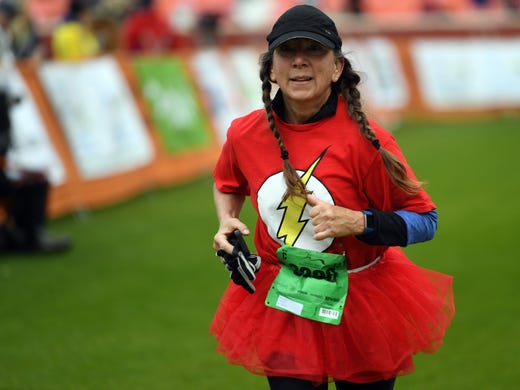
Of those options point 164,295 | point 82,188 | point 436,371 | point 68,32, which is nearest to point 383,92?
point 68,32

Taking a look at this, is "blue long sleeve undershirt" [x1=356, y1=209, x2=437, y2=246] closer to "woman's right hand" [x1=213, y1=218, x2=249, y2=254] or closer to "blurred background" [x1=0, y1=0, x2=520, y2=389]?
"woman's right hand" [x1=213, y1=218, x2=249, y2=254]

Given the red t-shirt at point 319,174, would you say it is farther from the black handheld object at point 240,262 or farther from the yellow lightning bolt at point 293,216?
the black handheld object at point 240,262

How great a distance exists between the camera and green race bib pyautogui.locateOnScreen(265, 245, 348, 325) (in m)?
3.45

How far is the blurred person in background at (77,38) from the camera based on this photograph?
12531mm

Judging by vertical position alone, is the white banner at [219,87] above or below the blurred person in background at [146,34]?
below

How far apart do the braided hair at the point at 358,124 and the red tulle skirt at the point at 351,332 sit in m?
0.43

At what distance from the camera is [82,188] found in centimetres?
1034

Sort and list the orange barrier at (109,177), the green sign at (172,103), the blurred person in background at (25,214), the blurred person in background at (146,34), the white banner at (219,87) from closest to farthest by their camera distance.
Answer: the blurred person in background at (25,214)
the orange barrier at (109,177)
the green sign at (172,103)
the white banner at (219,87)
the blurred person in background at (146,34)

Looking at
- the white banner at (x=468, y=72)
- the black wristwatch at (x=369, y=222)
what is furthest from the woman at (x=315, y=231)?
the white banner at (x=468, y=72)

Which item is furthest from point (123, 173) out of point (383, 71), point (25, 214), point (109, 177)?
point (383, 71)

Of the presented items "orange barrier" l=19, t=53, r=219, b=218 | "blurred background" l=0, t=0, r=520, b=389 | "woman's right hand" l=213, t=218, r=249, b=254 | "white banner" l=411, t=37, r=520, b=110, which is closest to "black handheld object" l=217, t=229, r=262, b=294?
"woman's right hand" l=213, t=218, r=249, b=254

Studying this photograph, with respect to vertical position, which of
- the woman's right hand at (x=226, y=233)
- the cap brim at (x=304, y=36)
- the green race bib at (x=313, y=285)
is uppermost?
the cap brim at (x=304, y=36)

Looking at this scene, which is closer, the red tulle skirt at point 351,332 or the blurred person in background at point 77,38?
the red tulle skirt at point 351,332

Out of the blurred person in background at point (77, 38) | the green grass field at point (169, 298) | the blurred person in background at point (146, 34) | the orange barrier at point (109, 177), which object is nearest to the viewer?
the green grass field at point (169, 298)
